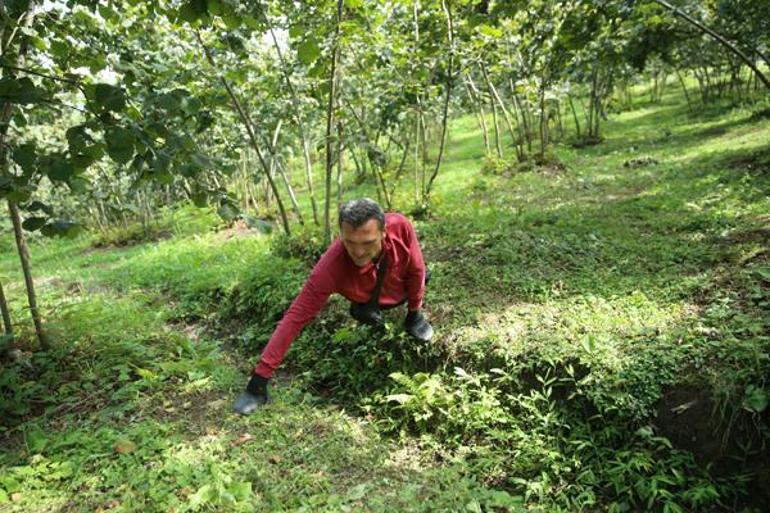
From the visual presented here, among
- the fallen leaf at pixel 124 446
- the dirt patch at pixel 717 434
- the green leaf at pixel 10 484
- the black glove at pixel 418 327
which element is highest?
the black glove at pixel 418 327

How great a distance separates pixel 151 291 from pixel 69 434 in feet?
13.7

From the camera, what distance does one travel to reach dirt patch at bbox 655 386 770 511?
2.86 m

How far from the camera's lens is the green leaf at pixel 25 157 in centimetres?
248

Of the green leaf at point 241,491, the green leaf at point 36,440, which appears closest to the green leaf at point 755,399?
the green leaf at point 241,491

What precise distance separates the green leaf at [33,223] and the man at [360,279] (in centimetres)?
170

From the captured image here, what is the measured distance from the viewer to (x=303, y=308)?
3.75 metres

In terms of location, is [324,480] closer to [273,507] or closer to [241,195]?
[273,507]

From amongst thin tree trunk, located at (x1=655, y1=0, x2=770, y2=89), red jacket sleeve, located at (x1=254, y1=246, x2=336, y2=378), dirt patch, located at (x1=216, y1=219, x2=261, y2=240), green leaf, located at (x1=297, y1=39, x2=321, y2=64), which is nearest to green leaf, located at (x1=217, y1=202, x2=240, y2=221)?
red jacket sleeve, located at (x1=254, y1=246, x2=336, y2=378)

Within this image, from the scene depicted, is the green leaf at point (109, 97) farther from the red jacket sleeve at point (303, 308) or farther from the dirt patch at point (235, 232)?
the dirt patch at point (235, 232)

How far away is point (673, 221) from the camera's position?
21.0ft

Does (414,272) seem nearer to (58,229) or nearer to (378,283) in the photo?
(378,283)

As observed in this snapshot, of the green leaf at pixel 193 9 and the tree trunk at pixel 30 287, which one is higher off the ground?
the green leaf at pixel 193 9

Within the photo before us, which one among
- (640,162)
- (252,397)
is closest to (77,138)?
(252,397)

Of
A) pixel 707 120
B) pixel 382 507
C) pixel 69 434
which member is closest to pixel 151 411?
pixel 69 434
